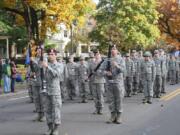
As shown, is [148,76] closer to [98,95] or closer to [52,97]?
[98,95]

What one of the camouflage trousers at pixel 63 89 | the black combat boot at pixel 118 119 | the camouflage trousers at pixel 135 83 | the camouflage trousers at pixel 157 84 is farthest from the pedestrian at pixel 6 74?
the black combat boot at pixel 118 119

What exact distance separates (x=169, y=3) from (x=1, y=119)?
50.5 m

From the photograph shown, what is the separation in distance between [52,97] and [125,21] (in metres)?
37.5

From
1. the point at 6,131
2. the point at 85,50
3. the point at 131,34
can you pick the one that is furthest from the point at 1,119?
the point at 85,50

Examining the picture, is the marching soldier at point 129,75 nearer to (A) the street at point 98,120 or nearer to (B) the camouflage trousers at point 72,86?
(B) the camouflage trousers at point 72,86

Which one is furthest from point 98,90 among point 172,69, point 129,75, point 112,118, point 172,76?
point 172,69

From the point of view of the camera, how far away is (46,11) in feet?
Result: 114

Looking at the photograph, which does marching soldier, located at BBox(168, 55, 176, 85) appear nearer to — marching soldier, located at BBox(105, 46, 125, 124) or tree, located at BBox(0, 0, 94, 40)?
tree, located at BBox(0, 0, 94, 40)

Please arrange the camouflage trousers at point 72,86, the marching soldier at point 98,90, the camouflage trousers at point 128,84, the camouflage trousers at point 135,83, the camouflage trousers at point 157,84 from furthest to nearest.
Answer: the camouflage trousers at point 135,83 → the camouflage trousers at point 128,84 → the camouflage trousers at point 72,86 → the camouflage trousers at point 157,84 → the marching soldier at point 98,90

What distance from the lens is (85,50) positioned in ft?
307

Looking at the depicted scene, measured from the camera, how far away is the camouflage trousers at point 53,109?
11.9m

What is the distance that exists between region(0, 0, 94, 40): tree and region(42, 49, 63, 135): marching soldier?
2116 centimetres

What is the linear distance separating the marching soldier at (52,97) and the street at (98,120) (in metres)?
0.52

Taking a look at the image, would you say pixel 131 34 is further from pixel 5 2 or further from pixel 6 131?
pixel 6 131
